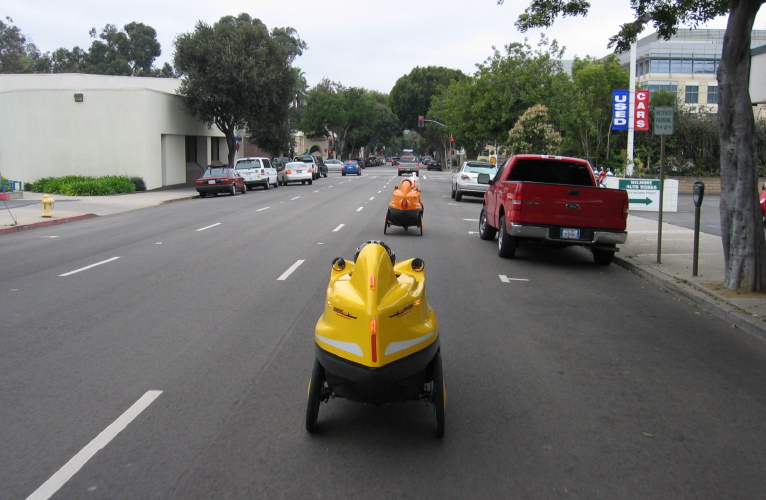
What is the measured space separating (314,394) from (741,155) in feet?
24.5

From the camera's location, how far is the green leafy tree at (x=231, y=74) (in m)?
40.6

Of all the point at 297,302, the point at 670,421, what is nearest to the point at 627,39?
the point at 297,302

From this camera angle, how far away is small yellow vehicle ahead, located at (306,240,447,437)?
4.41 metres

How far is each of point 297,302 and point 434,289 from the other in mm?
2100

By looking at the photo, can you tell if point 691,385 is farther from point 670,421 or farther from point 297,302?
point 297,302

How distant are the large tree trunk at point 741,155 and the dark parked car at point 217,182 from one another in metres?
27.4

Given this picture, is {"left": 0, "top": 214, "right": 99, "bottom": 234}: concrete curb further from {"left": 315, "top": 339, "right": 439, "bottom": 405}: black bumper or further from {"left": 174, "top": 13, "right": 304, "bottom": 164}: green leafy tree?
{"left": 174, "top": 13, "right": 304, "bottom": 164}: green leafy tree

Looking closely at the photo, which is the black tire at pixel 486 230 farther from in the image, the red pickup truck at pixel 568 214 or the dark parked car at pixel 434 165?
the dark parked car at pixel 434 165

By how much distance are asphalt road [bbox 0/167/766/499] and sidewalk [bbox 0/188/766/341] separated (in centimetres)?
34

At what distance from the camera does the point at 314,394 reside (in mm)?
4730


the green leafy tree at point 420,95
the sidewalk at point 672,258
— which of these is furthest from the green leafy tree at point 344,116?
the sidewalk at point 672,258

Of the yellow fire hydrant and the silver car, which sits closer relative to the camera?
the yellow fire hydrant

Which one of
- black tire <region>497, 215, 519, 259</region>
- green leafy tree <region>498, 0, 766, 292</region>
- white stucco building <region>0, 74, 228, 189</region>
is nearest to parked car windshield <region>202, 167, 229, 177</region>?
white stucco building <region>0, 74, 228, 189</region>

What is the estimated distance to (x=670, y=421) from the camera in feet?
17.3
